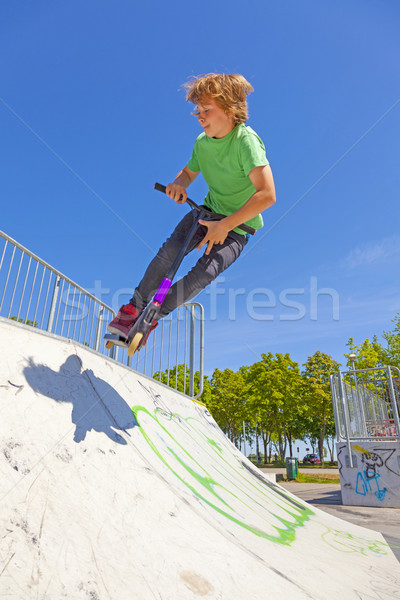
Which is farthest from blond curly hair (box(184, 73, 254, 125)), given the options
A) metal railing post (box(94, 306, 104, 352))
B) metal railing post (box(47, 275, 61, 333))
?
metal railing post (box(94, 306, 104, 352))

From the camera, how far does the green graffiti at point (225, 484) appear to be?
2.43m

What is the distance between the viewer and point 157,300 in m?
3.03

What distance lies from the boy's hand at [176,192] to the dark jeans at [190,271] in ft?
0.54

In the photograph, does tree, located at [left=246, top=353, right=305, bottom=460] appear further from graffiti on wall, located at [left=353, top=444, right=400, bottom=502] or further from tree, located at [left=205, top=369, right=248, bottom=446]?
graffiti on wall, located at [left=353, top=444, right=400, bottom=502]

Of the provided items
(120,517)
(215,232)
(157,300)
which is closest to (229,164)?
(215,232)

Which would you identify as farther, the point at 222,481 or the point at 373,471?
the point at 373,471

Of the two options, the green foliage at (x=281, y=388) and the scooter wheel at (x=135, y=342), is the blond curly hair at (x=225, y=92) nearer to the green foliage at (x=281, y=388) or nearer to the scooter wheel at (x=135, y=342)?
the scooter wheel at (x=135, y=342)

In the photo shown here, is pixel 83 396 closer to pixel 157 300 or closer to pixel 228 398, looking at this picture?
pixel 157 300

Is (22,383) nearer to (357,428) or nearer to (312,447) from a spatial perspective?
(357,428)

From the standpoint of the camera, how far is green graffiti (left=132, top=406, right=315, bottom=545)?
2.43m

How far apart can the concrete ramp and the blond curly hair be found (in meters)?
2.33

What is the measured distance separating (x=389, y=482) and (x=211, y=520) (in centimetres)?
838

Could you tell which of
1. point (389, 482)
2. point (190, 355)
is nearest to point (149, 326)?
point (190, 355)

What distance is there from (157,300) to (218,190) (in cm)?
118
